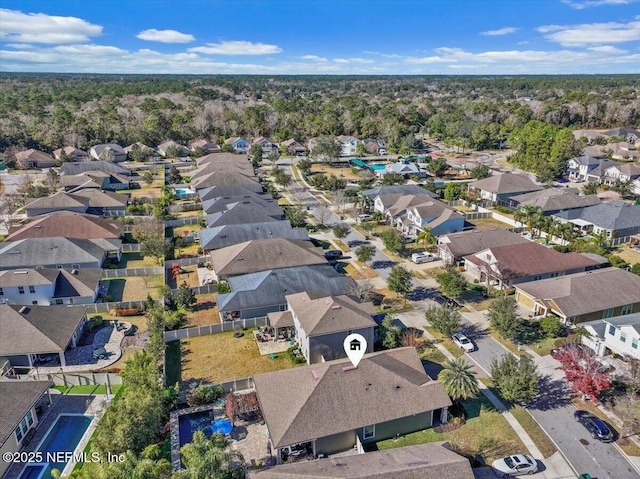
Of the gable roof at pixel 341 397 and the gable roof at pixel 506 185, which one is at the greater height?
the gable roof at pixel 506 185

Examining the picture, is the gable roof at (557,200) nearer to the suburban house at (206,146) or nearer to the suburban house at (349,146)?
the suburban house at (349,146)

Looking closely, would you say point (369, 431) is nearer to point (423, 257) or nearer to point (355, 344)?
point (355, 344)

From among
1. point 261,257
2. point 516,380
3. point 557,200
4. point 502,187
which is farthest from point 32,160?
point 516,380

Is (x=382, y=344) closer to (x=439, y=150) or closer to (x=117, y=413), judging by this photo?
(x=117, y=413)

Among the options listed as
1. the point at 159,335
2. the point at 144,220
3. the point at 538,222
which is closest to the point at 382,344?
the point at 159,335

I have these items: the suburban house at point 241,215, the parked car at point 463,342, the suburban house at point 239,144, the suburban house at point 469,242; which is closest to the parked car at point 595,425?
the parked car at point 463,342
